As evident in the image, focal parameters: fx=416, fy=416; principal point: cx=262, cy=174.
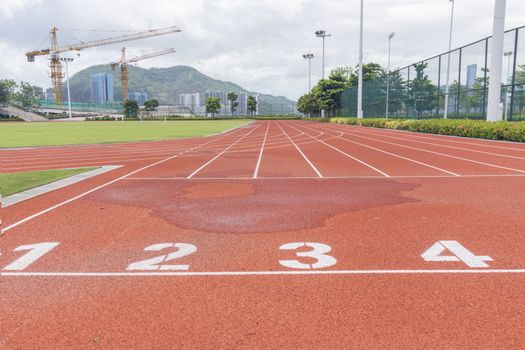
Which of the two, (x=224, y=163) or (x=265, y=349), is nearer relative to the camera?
(x=265, y=349)

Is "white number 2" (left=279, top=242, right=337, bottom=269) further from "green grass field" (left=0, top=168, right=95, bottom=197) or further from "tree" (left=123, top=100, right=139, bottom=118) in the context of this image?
"tree" (left=123, top=100, right=139, bottom=118)

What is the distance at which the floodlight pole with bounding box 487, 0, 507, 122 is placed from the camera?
2344 centimetres

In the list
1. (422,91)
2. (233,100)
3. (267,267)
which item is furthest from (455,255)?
(233,100)

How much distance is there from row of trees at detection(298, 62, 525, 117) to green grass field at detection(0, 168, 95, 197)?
23.9 metres

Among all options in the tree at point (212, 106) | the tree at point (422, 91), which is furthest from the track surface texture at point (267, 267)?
the tree at point (212, 106)

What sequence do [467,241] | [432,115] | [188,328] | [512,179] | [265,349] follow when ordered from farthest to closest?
[432,115]
[512,179]
[467,241]
[188,328]
[265,349]

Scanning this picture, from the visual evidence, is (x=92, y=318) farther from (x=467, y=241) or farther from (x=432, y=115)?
(x=432, y=115)

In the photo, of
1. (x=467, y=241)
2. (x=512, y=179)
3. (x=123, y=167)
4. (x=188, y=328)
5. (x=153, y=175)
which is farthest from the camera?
(x=123, y=167)

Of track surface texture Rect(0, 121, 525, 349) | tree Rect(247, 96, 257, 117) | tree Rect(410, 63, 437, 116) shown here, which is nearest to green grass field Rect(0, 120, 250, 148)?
track surface texture Rect(0, 121, 525, 349)

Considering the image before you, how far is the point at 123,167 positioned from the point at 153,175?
229cm

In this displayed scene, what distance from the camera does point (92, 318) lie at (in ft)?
11.5

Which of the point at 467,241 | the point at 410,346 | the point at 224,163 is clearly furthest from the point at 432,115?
the point at 410,346

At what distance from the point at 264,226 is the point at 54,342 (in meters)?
3.56

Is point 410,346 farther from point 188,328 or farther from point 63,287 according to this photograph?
point 63,287
